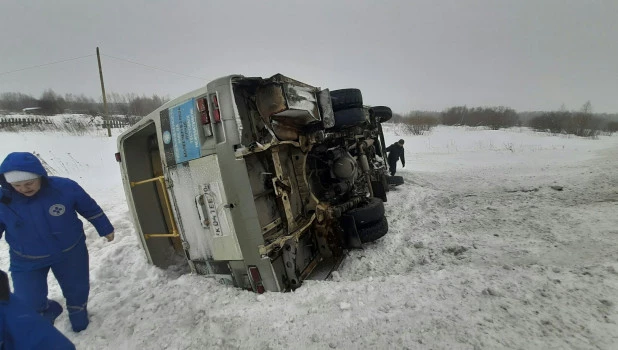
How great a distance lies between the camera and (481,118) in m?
50.2

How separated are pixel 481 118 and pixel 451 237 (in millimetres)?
54599

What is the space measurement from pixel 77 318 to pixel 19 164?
4.39ft

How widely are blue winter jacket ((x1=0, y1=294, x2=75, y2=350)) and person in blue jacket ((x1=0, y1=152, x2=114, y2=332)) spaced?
4.26 ft

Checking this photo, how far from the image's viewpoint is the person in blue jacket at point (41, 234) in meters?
2.35

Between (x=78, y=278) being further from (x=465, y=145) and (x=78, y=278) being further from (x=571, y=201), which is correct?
(x=465, y=145)

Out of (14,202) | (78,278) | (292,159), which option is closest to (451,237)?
(292,159)

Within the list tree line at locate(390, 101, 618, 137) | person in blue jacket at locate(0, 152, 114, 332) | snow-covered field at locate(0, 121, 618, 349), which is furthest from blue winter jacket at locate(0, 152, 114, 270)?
tree line at locate(390, 101, 618, 137)

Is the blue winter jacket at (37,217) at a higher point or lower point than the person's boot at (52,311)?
higher

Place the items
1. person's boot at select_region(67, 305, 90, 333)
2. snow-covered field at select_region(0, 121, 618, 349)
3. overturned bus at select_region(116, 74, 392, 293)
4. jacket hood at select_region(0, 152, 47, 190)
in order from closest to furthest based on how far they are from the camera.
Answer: snow-covered field at select_region(0, 121, 618, 349)
jacket hood at select_region(0, 152, 47, 190)
person's boot at select_region(67, 305, 90, 333)
overturned bus at select_region(116, 74, 392, 293)

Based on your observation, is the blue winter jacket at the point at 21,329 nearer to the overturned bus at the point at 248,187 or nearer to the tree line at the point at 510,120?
the overturned bus at the point at 248,187

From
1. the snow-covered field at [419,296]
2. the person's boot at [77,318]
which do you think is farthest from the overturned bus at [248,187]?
the person's boot at [77,318]

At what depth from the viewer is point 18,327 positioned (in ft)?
4.40

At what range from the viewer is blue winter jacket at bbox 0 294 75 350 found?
1.34 m

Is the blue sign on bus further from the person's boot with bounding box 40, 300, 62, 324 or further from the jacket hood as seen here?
Result: the person's boot with bounding box 40, 300, 62, 324
